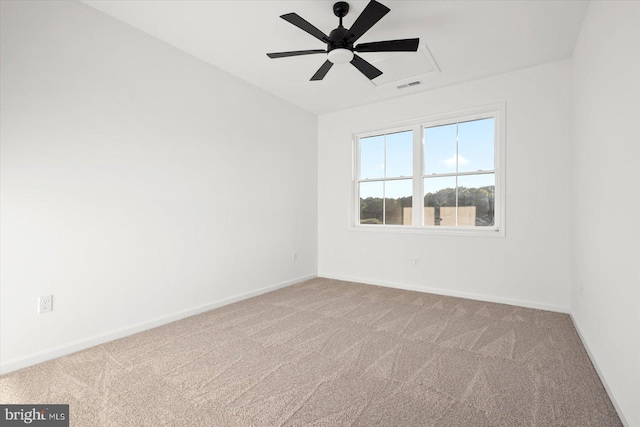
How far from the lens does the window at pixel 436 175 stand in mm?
3820

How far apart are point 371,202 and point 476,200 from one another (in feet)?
4.96

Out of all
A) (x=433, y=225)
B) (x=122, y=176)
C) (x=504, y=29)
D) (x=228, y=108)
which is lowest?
(x=433, y=225)

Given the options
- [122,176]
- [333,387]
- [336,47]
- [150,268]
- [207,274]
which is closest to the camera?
[333,387]

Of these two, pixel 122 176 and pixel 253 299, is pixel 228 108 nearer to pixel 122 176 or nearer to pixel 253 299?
pixel 122 176

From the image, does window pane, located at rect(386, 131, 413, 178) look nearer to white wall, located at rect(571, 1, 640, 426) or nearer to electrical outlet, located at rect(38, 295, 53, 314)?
white wall, located at rect(571, 1, 640, 426)

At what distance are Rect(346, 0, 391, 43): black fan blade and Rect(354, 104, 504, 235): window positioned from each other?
2276 millimetres

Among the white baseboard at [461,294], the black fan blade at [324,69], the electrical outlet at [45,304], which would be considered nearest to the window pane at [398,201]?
the white baseboard at [461,294]

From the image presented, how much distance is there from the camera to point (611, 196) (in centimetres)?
183

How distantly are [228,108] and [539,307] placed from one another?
433 centimetres

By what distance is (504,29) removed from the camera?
276 cm

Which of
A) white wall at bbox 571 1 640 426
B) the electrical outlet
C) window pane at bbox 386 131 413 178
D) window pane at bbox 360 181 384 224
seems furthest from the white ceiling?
the electrical outlet

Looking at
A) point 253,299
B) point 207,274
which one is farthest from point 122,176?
point 253,299

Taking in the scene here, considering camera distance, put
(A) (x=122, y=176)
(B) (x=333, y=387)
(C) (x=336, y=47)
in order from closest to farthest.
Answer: (B) (x=333, y=387)
(C) (x=336, y=47)
(A) (x=122, y=176)

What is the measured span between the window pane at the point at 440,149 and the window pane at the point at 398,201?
15.0 inches
